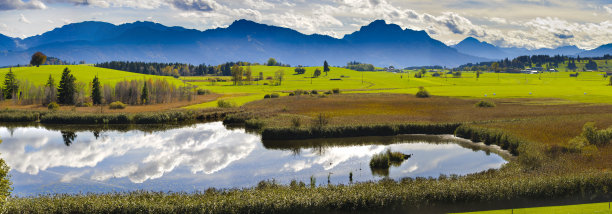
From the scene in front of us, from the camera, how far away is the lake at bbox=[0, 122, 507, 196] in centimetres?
4141

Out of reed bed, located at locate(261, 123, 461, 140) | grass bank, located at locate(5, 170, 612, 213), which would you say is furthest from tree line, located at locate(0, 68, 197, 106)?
grass bank, located at locate(5, 170, 612, 213)

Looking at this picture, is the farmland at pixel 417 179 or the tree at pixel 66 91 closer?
the farmland at pixel 417 179

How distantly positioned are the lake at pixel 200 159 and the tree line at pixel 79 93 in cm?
3824

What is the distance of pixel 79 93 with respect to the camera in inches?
4203

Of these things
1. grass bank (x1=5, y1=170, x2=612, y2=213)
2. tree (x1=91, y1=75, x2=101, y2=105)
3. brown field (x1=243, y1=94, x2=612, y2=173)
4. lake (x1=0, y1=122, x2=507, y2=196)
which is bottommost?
lake (x1=0, y1=122, x2=507, y2=196)

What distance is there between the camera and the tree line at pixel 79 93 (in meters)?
105

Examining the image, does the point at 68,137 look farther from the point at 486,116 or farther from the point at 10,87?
the point at 486,116

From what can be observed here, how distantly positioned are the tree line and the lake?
3824 centimetres

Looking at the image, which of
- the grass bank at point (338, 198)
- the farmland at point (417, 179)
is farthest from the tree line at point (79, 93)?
the grass bank at point (338, 198)

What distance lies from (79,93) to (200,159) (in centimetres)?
7109

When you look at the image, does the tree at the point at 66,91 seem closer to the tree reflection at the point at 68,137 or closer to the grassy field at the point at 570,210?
the tree reflection at the point at 68,137

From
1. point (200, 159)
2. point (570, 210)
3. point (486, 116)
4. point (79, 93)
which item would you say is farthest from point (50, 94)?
point (570, 210)

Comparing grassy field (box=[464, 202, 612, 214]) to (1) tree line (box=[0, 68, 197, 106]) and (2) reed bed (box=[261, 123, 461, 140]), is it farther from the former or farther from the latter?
(1) tree line (box=[0, 68, 197, 106])

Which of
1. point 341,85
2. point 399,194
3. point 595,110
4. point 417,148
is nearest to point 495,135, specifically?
point 417,148
